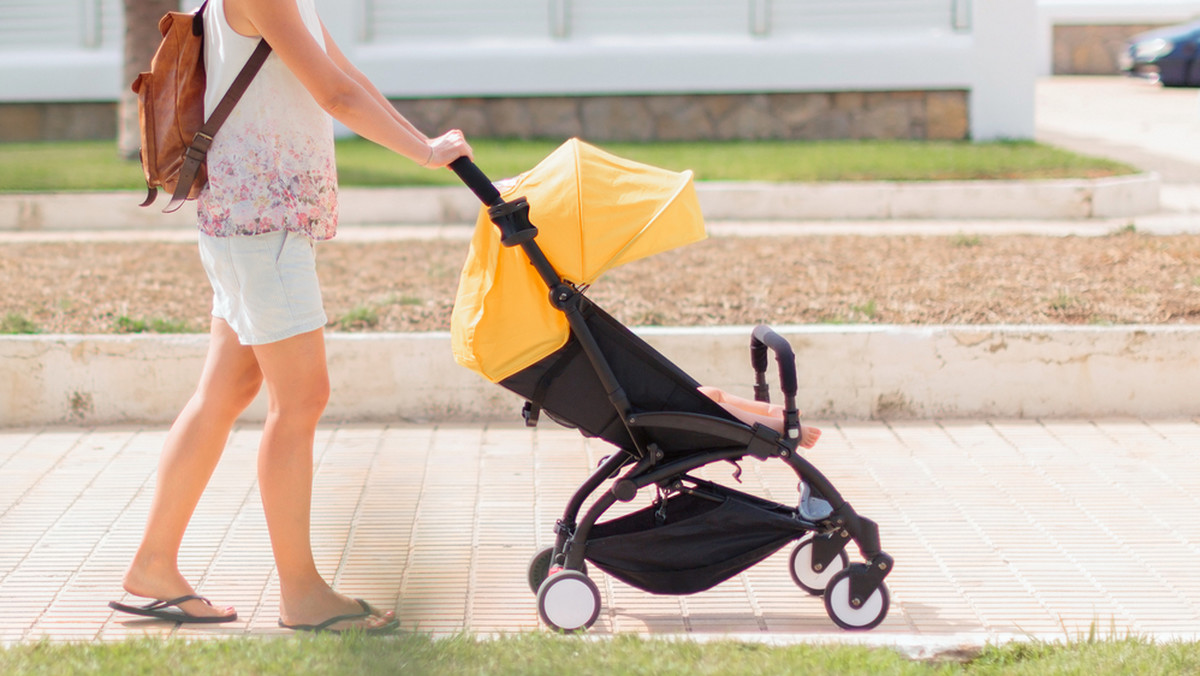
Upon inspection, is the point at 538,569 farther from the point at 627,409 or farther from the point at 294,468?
the point at 294,468

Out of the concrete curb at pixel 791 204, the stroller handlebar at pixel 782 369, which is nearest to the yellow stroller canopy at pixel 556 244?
the stroller handlebar at pixel 782 369

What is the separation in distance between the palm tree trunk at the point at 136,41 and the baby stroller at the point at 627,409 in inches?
382

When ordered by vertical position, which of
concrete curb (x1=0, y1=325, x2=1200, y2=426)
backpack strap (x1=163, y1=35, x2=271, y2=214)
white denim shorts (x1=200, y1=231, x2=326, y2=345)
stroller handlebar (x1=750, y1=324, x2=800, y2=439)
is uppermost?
backpack strap (x1=163, y1=35, x2=271, y2=214)

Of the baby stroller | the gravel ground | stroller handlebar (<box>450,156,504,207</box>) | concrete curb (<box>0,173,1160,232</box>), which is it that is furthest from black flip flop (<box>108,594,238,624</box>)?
concrete curb (<box>0,173,1160,232</box>)

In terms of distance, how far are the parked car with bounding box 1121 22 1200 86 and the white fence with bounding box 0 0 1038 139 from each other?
939 centimetres

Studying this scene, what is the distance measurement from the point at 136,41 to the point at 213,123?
996cm

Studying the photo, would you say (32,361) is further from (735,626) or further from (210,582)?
(735,626)

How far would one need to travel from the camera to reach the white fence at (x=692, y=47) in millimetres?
13812

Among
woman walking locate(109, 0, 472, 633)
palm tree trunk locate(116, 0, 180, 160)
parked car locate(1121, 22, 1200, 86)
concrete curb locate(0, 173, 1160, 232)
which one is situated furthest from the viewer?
parked car locate(1121, 22, 1200, 86)

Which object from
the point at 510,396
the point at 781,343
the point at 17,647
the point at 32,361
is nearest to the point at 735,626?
the point at 781,343

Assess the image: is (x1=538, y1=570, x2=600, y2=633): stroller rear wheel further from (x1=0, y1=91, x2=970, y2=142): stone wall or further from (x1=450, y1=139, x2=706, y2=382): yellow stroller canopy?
(x1=0, y1=91, x2=970, y2=142): stone wall

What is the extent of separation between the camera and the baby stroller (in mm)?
3217

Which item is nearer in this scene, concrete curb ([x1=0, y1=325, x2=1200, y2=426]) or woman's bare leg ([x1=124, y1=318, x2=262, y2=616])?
woman's bare leg ([x1=124, y1=318, x2=262, y2=616])

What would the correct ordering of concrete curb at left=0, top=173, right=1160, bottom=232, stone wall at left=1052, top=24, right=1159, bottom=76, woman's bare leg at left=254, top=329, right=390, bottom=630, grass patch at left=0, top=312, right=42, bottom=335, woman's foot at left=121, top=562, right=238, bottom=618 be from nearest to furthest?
1. woman's bare leg at left=254, top=329, right=390, bottom=630
2. woman's foot at left=121, top=562, right=238, bottom=618
3. grass patch at left=0, top=312, right=42, bottom=335
4. concrete curb at left=0, top=173, right=1160, bottom=232
5. stone wall at left=1052, top=24, right=1159, bottom=76
